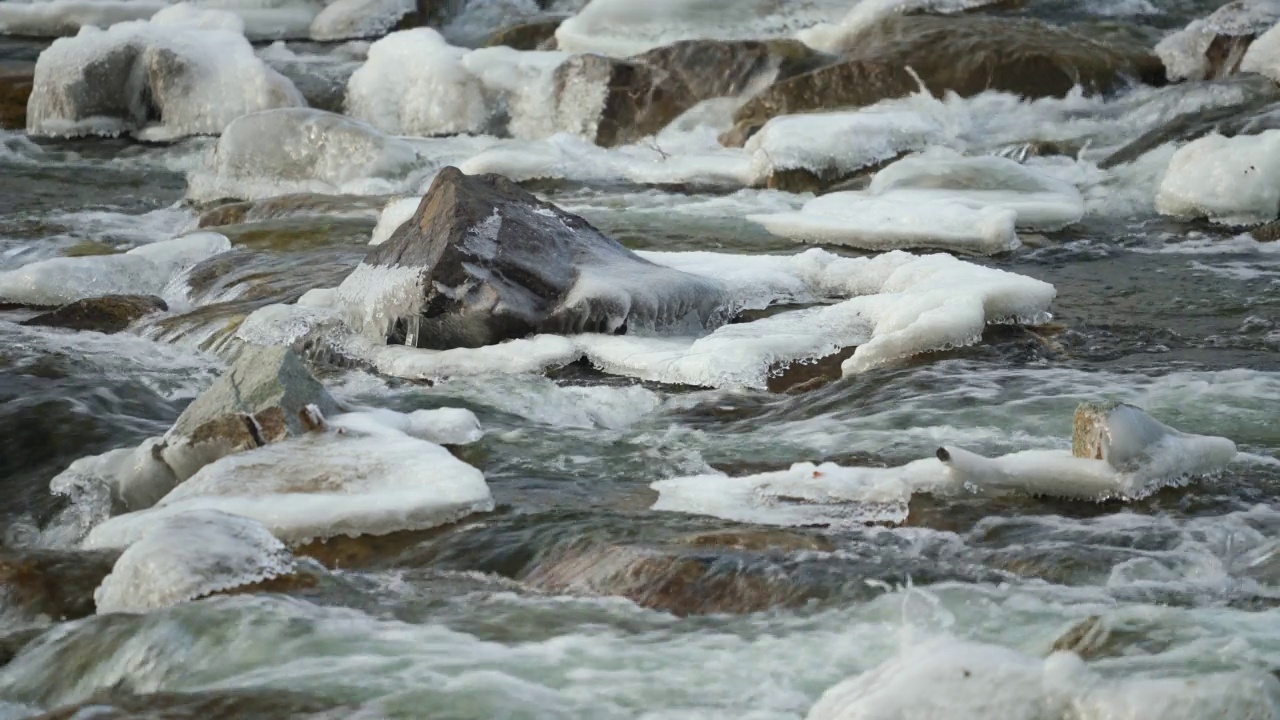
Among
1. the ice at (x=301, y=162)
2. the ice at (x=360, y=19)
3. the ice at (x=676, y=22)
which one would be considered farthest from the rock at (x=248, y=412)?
the ice at (x=360, y=19)

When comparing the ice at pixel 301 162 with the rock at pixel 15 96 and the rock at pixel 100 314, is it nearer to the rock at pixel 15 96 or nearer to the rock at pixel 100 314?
the rock at pixel 100 314

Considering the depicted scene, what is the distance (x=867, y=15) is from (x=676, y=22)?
73.9 inches

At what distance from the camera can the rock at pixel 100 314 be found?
24.5ft

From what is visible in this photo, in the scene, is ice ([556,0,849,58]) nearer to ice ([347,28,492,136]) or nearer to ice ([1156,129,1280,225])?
ice ([347,28,492,136])

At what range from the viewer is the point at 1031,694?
2861 millimetres

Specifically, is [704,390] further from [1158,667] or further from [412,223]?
[1158,667]

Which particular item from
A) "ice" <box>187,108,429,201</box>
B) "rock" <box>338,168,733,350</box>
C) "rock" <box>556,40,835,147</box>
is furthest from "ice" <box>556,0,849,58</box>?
"rock" <box>338,168,733,350</box>

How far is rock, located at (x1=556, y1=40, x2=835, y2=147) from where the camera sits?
12.3 m

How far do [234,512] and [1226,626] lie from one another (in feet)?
8.01

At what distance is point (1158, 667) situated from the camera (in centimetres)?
310

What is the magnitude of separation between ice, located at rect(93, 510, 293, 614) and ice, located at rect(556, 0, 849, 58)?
10288 millimetres

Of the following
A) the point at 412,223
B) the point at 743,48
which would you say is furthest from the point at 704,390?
the point at 743,48

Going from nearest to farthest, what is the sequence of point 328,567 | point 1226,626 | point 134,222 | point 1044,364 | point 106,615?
point 1226,626
point 106,615
point 328,567
point 1044,364
point 134,222

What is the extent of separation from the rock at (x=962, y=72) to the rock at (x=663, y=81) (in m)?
0.67
